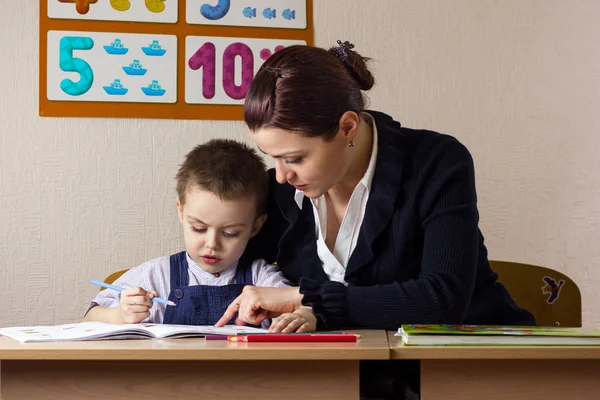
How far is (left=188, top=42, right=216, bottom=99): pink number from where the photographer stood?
2.33 meters

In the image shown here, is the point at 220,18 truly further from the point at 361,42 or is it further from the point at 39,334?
the point at 39,334

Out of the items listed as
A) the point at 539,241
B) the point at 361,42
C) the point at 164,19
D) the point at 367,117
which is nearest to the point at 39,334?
the point at 367,117

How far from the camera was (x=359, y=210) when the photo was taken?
5.29 feet

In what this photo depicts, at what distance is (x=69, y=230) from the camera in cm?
230

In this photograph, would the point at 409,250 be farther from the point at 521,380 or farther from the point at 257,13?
the point at 257,13

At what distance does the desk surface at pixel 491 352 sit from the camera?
1.06 metres

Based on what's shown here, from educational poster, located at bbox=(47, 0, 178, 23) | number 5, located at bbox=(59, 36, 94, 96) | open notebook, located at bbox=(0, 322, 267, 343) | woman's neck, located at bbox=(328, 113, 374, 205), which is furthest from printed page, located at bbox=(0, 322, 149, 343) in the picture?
educational poster, located at bbox=(47, 0, 178, 23)

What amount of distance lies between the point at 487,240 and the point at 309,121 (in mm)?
1139

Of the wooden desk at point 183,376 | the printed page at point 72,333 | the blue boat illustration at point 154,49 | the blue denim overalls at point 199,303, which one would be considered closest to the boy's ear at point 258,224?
the blue denim overalls at point 199,303

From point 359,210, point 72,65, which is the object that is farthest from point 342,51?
point 72,65

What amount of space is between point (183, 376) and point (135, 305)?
37cm

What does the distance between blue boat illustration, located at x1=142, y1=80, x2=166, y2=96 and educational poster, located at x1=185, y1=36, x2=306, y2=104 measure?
76mm

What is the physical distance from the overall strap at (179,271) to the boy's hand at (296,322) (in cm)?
42

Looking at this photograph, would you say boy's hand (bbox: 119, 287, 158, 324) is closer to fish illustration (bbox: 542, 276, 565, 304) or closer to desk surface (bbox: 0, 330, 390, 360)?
desk surface (bbox: 0, 330, 390, 360)
